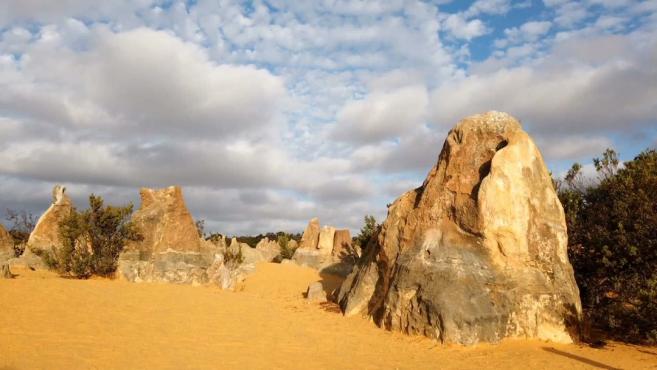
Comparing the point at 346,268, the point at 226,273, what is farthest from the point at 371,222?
the point at 226,273

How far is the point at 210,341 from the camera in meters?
8.92

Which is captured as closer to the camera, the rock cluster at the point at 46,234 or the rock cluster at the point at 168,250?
the rock cluster at the point at 168,250

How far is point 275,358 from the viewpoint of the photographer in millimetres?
7969

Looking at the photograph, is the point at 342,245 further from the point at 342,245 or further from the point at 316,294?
the point at 316,294

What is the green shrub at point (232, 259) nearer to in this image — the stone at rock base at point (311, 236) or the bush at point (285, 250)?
the stone at rock base at point (311, 236)

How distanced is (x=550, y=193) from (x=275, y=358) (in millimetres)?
6724

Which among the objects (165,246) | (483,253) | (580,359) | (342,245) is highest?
(342,245)

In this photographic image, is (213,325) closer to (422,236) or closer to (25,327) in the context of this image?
(25,327)

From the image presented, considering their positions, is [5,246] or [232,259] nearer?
[232,259]

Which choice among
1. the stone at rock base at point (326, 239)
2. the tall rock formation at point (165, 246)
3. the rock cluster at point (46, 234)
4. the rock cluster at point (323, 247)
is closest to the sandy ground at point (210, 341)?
the tall rock formation at point (165, 246)

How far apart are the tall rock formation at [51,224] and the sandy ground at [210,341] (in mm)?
9646

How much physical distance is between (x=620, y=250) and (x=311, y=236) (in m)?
17.9

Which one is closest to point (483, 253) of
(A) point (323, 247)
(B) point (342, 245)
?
(B) point (342, 245)

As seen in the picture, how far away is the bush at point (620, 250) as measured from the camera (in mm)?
9391
